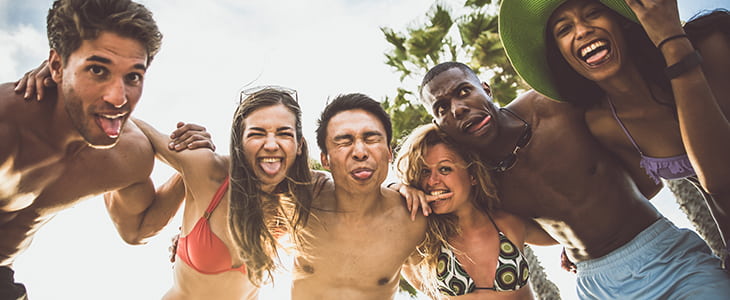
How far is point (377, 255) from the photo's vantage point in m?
3.96

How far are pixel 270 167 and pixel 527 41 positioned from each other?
2.51 meters

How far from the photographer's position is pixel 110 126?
3.29 m

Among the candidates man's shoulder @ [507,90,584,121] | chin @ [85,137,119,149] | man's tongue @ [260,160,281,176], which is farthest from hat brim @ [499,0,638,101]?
chin @ [85,137,119,149]

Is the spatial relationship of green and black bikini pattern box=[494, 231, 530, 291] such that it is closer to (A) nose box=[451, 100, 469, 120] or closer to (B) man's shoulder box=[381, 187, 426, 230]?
(B) man's shoulder box=[381, 187, 426, 230]

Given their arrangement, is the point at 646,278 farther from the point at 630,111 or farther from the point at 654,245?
the point at 630,111

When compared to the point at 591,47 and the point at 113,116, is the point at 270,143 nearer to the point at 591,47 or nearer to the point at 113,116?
the point at 113,116

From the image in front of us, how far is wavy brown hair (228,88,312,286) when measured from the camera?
3.69m

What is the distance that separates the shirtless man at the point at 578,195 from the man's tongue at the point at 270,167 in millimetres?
1596

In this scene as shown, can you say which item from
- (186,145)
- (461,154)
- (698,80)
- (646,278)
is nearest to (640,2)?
(698,80)

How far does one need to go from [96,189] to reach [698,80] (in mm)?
4647

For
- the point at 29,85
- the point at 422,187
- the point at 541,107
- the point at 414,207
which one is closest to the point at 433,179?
the point at 422,187

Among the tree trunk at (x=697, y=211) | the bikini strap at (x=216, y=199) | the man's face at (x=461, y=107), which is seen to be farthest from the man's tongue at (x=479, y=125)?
the tree trunk at (x=697, y=211)

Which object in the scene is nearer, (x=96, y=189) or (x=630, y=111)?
(x=630, y=111)

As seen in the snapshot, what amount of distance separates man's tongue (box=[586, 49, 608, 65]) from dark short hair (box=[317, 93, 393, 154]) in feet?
6.02
